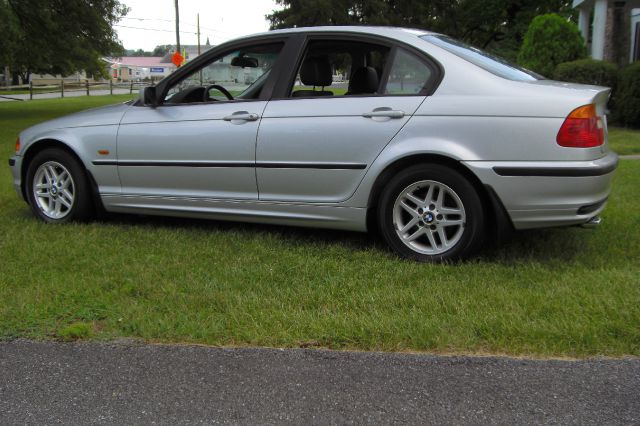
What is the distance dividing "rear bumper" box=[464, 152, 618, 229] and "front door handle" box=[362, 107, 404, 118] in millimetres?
582

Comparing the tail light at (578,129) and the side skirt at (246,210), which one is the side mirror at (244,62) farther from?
the tail light at (578,129)

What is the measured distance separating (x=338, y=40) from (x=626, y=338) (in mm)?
2947

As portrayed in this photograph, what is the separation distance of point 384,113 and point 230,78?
168 cm

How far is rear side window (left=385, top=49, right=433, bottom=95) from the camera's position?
441cm

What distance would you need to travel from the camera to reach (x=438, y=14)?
40656 mm

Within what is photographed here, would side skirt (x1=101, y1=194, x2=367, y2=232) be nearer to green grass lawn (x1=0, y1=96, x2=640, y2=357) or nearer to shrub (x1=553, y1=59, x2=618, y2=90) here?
green grass lawn (x1=0, y1=96, x2=640, y2=357)

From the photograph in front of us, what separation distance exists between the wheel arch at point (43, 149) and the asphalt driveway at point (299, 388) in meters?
2.52

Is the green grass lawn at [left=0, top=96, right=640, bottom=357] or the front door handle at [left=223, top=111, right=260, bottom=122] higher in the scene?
the front door handle at [left=223, top=111, right=260, bottom=122]

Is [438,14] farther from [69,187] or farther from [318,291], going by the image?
[318,291]

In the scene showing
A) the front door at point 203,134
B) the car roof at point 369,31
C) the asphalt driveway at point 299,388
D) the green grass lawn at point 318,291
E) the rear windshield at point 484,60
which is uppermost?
the car roof at point 369,31

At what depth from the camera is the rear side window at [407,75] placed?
14.5 feet

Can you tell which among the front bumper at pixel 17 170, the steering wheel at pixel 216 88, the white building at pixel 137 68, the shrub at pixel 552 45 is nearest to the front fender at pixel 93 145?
the front bumper at pixel 17 170

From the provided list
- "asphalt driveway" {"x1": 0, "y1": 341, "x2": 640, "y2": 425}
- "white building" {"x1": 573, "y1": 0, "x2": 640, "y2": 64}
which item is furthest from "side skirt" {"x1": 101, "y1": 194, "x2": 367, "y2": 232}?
"white building" {"x1": 573, "y1": 0, "x2": 640, "y2": 64}

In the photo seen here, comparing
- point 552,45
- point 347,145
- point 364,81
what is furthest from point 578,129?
point 552,45
